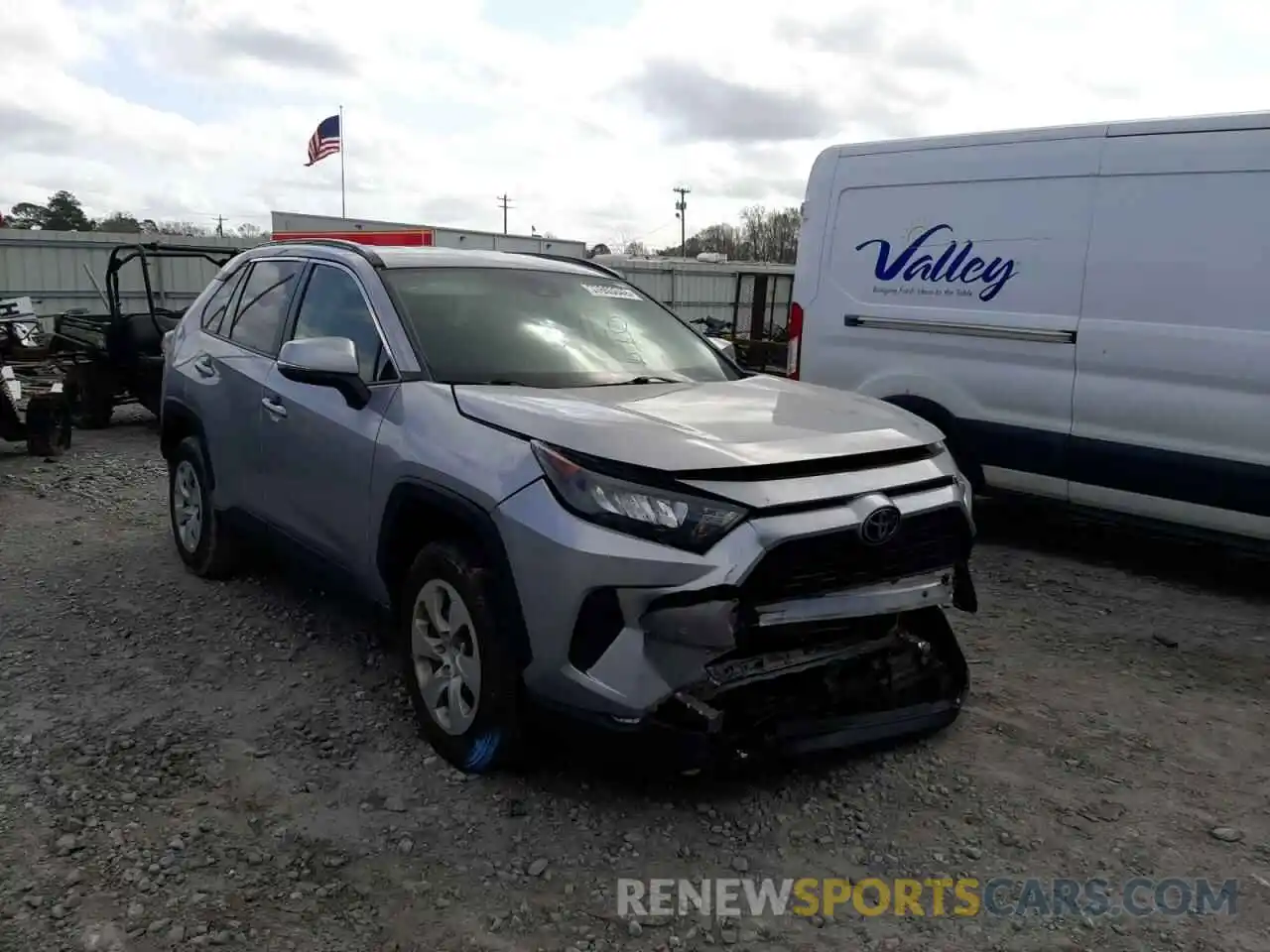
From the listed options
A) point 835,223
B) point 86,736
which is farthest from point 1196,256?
point 86,736

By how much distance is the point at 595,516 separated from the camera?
284 cm

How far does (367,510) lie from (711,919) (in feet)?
5.94

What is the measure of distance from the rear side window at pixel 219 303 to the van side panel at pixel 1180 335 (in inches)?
173

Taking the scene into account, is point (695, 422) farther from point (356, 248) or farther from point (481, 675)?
point (356, 248)

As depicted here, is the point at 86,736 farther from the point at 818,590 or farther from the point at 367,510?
the point at 818,590

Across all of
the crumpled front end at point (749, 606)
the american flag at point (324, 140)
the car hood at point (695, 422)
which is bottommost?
the crumpled front end at point (749, 606)

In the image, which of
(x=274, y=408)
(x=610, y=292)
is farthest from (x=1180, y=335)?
(x=274, y=408)

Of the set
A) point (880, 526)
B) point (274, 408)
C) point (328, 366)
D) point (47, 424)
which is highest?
point (328, 366)

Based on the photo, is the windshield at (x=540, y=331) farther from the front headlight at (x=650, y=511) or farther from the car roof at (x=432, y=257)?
the front headlight at (x=650, y=511)

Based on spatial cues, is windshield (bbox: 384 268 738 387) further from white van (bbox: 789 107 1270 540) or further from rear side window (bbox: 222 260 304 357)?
white van (bbox: 789 107 1270 540)

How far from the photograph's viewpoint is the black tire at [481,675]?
9.98ft

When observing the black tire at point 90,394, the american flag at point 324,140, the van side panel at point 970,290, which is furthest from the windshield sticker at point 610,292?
the american flag at point 324,140

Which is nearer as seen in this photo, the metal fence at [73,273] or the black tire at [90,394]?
the black tire at [90,394]

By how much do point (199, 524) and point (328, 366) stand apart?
2.16 metres
